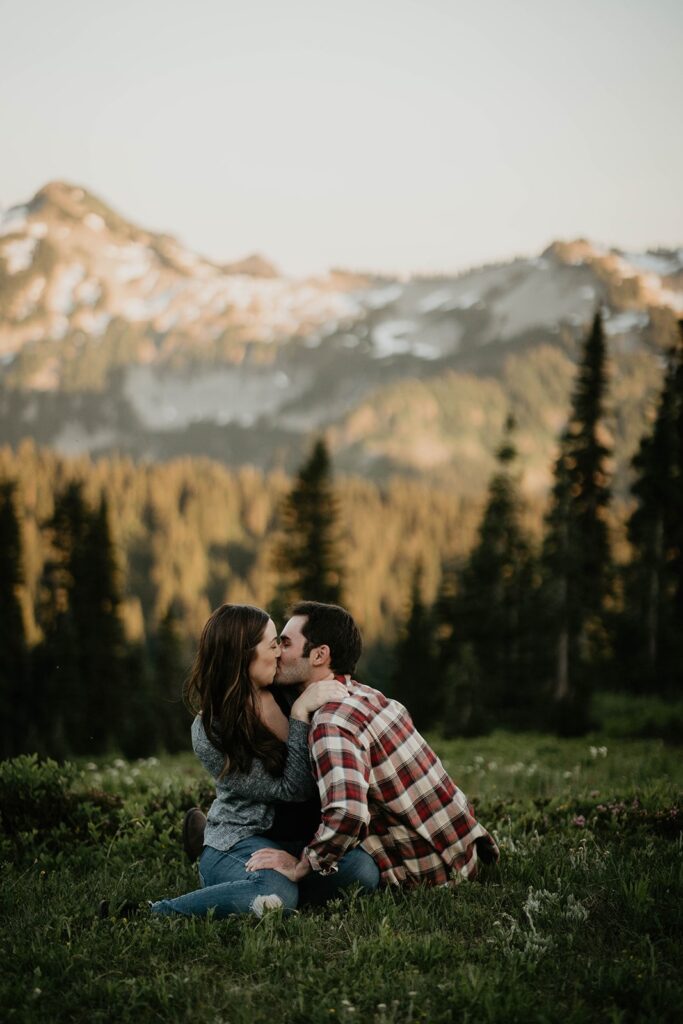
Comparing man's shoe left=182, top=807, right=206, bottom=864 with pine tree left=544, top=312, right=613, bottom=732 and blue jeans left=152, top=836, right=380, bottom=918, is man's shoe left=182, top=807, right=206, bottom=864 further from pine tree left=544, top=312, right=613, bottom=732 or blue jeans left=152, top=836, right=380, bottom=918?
pine tree left=544, top=312, right=613, bottom=732

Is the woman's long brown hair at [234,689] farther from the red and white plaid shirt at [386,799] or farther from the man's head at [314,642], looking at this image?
the red and white plaid shirt at [386,799]

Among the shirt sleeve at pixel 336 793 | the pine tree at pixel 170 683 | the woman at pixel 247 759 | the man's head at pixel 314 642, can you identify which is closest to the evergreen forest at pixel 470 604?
the pine tree at pixel 170 683

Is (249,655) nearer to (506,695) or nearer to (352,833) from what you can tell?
(352,833)

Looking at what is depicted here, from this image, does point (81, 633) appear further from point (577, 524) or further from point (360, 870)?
point (360, 870)

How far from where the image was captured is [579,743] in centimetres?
2561

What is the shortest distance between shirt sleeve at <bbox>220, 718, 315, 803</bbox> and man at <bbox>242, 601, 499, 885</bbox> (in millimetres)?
185

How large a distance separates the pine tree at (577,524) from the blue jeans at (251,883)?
30.4 meters

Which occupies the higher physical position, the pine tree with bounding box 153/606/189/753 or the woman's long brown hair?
the woman's long brown hair

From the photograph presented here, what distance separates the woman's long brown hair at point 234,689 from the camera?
245 inches

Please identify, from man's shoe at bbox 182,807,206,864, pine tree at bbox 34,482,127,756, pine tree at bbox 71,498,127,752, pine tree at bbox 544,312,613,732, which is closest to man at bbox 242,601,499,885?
man's shoe at bbox 182,807,206,864

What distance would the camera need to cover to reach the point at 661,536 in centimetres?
4278

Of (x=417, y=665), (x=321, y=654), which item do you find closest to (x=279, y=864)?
(x=321, y=654)

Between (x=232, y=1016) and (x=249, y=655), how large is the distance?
2.28m

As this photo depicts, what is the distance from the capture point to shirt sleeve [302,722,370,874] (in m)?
5.74
